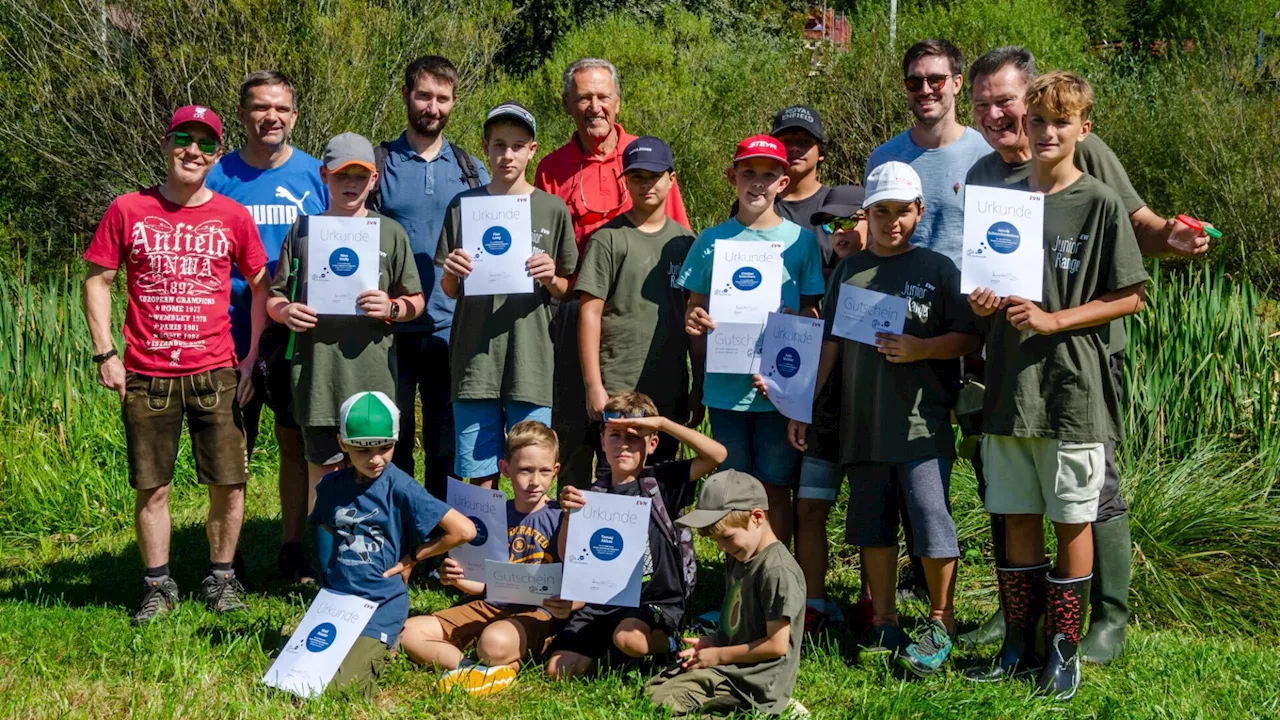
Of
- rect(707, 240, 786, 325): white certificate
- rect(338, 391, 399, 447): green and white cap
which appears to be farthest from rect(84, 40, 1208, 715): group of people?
rect(707, 240, 786, 325): white certificate

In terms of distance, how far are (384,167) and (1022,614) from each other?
12.2 feet

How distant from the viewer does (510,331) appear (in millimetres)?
5746

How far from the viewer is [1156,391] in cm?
661

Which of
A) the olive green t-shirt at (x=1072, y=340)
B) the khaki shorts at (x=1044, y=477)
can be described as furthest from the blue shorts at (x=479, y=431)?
the olive green t-shirt at (x=1072, y=340)

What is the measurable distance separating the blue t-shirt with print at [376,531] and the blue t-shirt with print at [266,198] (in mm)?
1552

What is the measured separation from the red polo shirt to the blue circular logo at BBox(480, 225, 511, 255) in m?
0.57

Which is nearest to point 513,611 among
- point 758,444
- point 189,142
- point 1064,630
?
point 758,444

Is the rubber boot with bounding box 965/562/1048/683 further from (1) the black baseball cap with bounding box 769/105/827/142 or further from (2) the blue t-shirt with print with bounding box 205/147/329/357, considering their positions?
(2) the blue t-shirt with print with bounding box 205/147/329/357

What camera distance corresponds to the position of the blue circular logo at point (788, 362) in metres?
5.23

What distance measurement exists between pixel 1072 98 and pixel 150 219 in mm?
4055

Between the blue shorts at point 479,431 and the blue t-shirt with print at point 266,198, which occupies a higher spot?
the blue t-shirt with print at point 266,198

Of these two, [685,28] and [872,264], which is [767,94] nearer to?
[685,28]

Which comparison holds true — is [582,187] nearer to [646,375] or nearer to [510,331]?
[510,331]

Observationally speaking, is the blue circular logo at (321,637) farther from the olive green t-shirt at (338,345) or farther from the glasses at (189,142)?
the glasses at (189,142)
